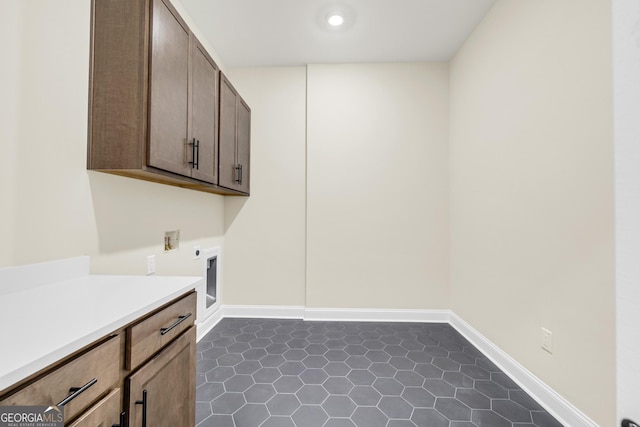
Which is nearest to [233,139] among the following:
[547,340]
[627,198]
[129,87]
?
[129,87]

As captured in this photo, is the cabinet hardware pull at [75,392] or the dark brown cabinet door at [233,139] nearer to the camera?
the cabinet hardware pull at [75,392]

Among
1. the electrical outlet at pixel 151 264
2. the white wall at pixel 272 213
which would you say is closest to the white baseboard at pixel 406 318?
the white wall at pixel 272 213

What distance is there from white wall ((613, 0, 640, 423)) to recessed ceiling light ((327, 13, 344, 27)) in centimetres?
242

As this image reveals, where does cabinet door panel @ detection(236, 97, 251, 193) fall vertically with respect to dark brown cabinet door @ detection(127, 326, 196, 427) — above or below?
above

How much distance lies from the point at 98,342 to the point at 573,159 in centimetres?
219

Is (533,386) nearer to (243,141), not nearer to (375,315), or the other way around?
(375,315)

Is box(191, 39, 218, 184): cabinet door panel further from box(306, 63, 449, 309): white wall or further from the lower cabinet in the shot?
box(306, 63, 449, 309): white wall

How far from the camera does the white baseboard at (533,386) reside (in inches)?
57.6

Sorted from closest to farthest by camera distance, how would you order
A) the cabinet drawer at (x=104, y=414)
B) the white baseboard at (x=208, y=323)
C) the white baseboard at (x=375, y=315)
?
the cabinet drawer at (x=104, y=414), the white baseboard at (x=208, y=323), the white baseboard at (x=375, y=315)

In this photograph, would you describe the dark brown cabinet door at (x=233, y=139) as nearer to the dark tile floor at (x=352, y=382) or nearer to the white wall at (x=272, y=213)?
the white wall at (x=272, y=213)

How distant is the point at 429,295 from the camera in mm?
2979

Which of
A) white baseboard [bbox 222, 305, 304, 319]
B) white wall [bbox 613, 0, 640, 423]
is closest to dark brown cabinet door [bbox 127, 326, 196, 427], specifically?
white wall [bbox 613, 0, 640, 423]

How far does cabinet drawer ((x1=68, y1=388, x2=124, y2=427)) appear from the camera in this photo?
2.23 feet

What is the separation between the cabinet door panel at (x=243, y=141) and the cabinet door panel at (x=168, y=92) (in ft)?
3.15
